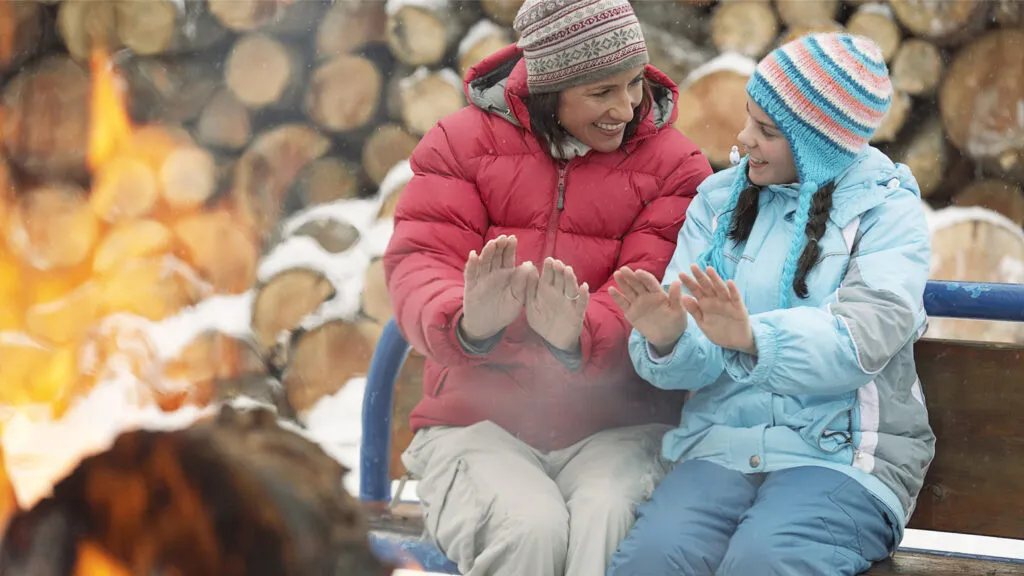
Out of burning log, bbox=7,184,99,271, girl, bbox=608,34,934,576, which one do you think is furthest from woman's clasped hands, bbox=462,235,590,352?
burning log, bbox=7,184,99,271

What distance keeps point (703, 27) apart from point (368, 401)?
1.69m

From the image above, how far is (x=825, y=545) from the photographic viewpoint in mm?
1707

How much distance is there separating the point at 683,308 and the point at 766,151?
1.17 ft

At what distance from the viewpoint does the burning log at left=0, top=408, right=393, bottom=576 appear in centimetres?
113

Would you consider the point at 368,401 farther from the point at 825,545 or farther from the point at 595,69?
the point at 825,545

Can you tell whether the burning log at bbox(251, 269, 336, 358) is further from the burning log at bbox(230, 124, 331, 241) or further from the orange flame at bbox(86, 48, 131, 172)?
the orange flame at bbox(86, 48, 131, 172)

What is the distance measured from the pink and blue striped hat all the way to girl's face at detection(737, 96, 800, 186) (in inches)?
0.8

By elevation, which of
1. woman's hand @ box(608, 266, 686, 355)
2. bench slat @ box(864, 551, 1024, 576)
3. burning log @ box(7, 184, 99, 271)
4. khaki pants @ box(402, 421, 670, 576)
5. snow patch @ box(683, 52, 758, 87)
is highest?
snow patch @ box(683, 52, 758, 87)

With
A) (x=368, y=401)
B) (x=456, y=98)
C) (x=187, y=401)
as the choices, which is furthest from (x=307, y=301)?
(x=368, y=401)

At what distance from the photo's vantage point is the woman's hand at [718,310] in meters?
1.78

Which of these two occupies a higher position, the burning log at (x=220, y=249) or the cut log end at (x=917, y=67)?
the cut log end at (x=917, y=67)

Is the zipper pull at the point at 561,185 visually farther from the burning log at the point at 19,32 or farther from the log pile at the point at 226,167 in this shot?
the burning log at the point at 19,32

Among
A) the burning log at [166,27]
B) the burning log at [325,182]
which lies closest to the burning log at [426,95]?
the burning log at [325,182]

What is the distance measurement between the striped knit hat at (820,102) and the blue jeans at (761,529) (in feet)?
1.16
